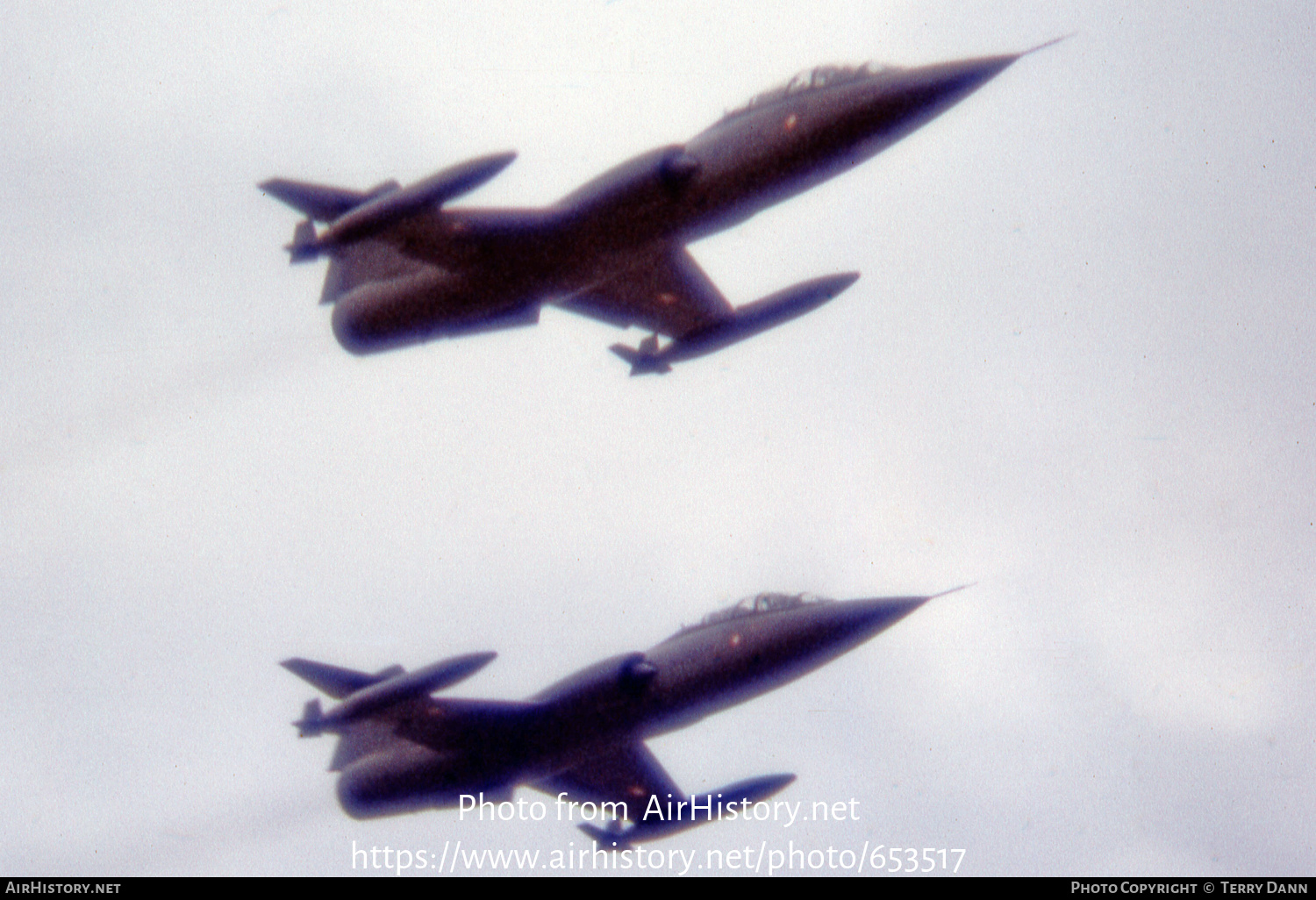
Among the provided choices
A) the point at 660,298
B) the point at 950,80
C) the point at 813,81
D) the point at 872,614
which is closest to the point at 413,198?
the point at 813,81

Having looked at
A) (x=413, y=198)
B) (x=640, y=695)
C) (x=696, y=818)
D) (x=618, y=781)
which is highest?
(x=413, y=198)

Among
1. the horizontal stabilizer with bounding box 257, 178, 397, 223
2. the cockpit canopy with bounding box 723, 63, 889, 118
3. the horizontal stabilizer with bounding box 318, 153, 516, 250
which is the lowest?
the horizontal stabilizer with bounding box 318, 153, 516, 250

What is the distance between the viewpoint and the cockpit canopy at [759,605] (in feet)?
72.7

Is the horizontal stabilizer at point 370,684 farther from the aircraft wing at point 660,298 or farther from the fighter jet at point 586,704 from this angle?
the aircraft wing at point 660,298

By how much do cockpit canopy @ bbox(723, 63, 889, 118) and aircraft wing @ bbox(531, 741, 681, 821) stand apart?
15097 millimetres

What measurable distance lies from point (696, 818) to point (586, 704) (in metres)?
4.63


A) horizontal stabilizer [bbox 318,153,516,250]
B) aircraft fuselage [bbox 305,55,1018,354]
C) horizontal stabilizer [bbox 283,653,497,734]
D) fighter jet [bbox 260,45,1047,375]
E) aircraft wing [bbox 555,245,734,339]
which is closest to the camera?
horizontal stabilizer [bbox 318,153,516,250]

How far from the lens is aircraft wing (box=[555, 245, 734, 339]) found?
2430 cm

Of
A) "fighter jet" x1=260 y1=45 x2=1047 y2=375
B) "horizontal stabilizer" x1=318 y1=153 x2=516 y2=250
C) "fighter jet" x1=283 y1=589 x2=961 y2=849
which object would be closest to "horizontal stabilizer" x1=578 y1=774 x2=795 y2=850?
"fighter jet" x1=283 y1=589 x2=961 y2=849

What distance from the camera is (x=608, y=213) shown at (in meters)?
19.1

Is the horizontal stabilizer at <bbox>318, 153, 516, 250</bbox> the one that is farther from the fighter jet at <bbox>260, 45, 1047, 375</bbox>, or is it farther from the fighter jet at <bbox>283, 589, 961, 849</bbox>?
the fighter jet at <bbox>283, 589, 961, 849</bbox>

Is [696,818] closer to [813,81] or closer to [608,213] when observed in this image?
[608,213]

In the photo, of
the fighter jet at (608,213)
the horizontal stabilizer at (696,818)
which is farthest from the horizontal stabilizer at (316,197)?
the horizontal stabilizer at (696,818)

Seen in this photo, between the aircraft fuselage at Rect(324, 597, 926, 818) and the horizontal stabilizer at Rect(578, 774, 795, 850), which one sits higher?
the aircraft fuselage at Rect(324, 597, 926, 818)
